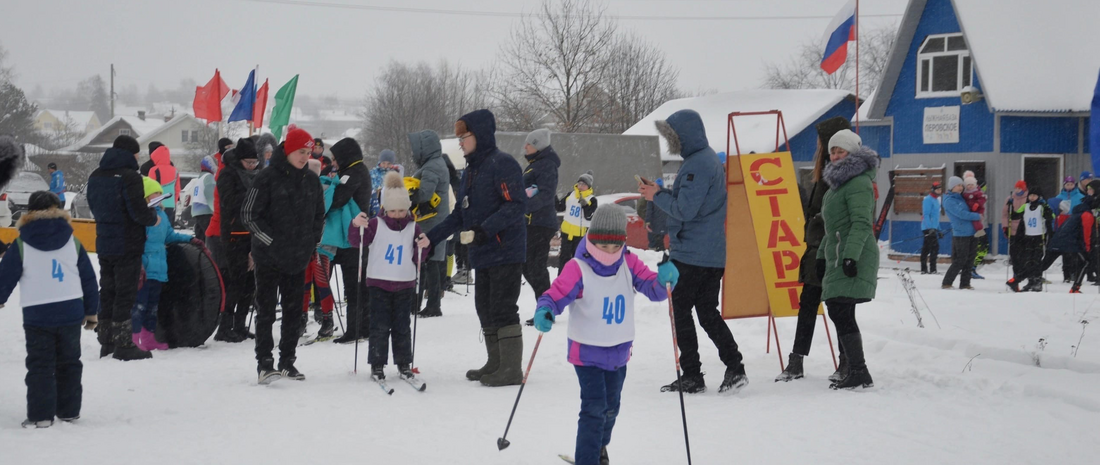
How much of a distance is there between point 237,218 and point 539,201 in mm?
2747

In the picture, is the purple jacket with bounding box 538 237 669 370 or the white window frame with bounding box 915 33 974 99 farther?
the white window frame with bounding box 915 33 974 99

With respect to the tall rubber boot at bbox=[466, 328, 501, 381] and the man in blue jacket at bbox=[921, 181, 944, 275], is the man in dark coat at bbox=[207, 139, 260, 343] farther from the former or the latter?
the man in blue jacket at bbox=[921, 181, 944, 275]

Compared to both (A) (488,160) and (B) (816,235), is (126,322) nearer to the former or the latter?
(A) (488,160)

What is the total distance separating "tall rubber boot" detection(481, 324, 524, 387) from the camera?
6.68 meters

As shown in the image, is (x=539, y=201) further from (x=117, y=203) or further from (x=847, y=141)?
(x=117, y=203)

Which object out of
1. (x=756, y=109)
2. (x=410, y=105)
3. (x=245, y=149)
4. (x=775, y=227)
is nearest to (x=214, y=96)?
(x=245, y=149)

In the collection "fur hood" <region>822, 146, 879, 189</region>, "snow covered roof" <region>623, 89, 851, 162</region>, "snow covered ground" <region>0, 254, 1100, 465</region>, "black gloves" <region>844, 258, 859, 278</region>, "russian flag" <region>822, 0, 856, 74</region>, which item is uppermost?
"snow covered roof" <region>623, 89, 851, 162</region>

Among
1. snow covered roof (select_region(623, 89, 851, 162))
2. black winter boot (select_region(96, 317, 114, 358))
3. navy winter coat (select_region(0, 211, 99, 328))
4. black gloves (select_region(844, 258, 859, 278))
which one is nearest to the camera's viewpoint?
navy winter coat (select_region(0, 211, 99, 328))

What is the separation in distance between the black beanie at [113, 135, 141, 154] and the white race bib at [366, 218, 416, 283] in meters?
2.34

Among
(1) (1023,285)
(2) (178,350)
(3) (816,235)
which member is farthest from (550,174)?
(1) (1023,285)

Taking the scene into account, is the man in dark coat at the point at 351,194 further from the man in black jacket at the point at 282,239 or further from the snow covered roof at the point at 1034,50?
the snow covered roof at the point at 1034,50

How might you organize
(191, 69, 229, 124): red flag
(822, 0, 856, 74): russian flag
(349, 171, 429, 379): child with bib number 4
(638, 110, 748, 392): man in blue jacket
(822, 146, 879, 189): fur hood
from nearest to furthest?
1. (822, 146, 879, 189): fur hood
2. (638, 110, 748, 392): man in blue jacket
3. (349, 171, 429, 379): child with bib number 4
4. (822, 0, 856, 74): russian flag
5. (191, 69, 229, 124): red flag

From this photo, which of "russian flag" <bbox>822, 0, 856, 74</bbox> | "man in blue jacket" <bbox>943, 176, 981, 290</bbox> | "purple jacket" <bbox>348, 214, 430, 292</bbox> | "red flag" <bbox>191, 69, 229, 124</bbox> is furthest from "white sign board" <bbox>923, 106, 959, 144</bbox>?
"purple jacket" <bbox>348, 214, 430, 292</bbox>

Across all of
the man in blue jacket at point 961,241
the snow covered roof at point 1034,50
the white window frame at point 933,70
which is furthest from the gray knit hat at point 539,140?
the white window frame at point 933,70
